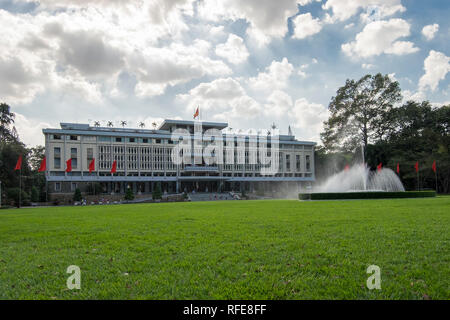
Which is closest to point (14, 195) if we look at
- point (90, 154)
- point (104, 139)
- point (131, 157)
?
point (90, 154)

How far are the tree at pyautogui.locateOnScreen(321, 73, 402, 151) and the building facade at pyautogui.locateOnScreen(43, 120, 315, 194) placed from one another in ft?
92.6

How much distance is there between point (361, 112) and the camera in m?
48.3

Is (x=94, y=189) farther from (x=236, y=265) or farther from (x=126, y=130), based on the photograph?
(x=236, y=265)

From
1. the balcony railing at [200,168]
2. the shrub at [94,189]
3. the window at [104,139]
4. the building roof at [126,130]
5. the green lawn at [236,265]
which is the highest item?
the building roof at [126,130]

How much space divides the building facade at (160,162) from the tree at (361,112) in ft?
92.6

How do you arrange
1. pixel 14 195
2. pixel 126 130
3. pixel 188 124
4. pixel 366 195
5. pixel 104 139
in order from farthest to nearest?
pixel 188 124 → pixel 126 130 → pixel 104 139 → pixel 14 195 → pixel 366 195

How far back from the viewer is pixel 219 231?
8.55 meters

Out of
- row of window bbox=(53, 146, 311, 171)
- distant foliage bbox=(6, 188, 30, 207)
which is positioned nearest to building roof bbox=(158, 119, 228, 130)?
row of window bbox=(53, 146, 311, 171)

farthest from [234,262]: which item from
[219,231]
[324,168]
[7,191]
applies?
[324,168]

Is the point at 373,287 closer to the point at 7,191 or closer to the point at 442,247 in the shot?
the point at 442,247

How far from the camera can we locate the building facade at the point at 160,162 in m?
62.4

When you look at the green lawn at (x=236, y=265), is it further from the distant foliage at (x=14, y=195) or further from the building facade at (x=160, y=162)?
the building facade at (x=160, y=162)

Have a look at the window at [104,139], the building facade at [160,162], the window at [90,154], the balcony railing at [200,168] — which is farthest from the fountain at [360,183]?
the window at [90,154]

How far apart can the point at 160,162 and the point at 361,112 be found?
45.7 m
